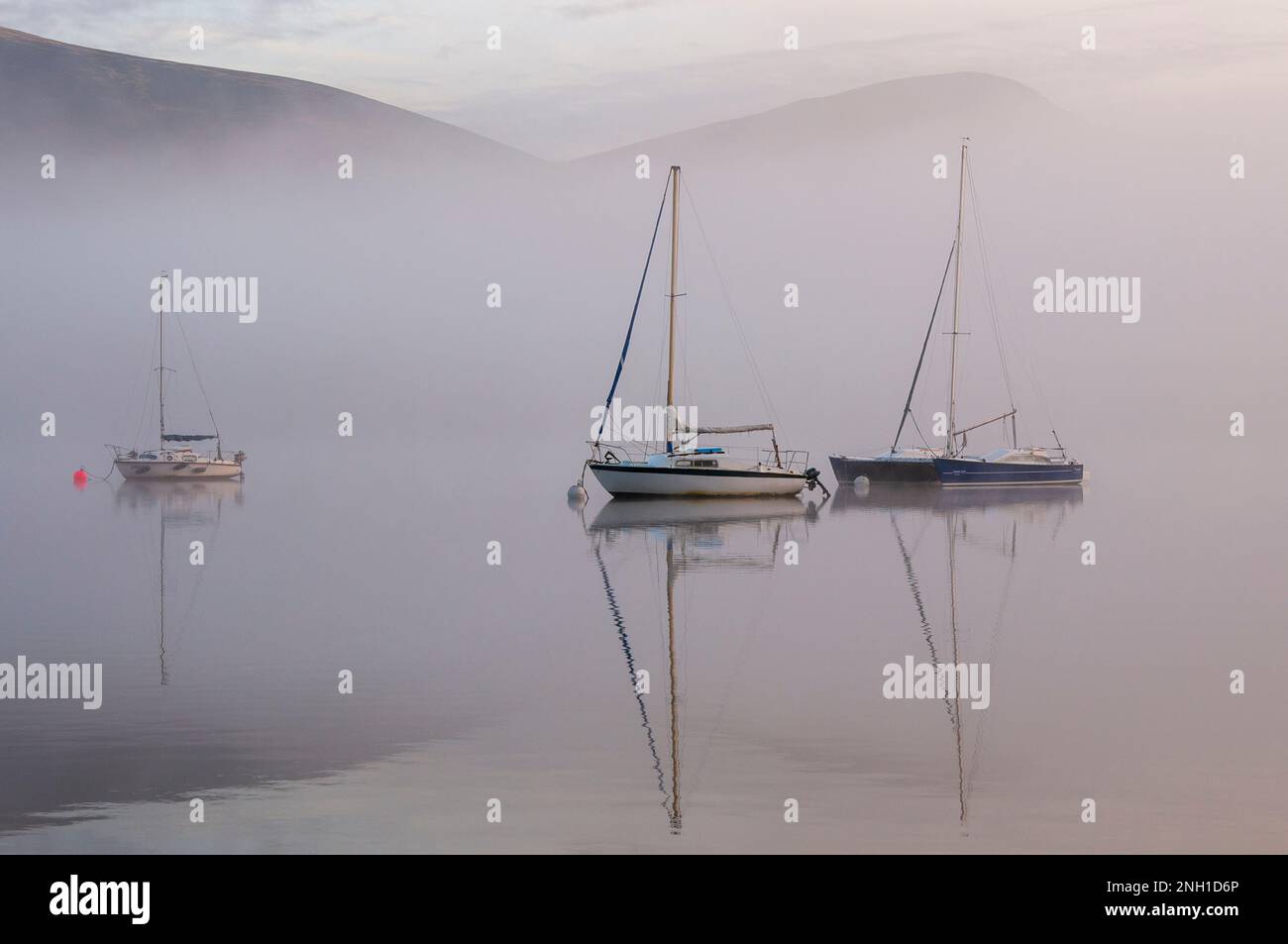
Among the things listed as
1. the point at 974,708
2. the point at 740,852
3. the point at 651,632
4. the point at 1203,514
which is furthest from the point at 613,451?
the point at 740,852

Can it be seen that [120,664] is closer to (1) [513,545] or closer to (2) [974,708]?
(2) [974,708]

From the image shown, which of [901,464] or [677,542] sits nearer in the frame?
[677,542]

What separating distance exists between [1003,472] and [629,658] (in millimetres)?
62398

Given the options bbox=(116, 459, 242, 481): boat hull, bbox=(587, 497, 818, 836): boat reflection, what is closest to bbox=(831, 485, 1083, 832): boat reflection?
bbox=(587, 497, 818, 836): boat reflection

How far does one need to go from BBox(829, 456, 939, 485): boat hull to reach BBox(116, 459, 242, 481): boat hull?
3708 cm

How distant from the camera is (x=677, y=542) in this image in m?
53.0

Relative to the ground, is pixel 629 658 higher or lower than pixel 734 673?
higher

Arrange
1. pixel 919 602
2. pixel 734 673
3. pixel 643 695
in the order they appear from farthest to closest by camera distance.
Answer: pixel 919 602 < pixel 734 673 < pixel 643 695

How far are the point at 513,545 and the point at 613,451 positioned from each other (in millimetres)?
20809

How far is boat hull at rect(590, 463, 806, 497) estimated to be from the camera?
71.4 meters

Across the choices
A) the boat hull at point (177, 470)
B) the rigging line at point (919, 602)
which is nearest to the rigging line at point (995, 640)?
the rigging line at point (919, 602)

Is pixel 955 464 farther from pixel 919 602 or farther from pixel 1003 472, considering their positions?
pixel 919 602

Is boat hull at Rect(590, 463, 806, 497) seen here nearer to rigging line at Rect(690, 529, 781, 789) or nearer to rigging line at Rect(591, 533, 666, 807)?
rigging line at Rect(591, 533, 666, 807)

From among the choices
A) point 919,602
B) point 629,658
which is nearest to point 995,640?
point 919,602
